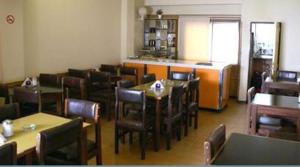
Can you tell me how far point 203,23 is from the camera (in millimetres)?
7672

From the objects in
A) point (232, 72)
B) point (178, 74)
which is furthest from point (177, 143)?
point (232, 72)

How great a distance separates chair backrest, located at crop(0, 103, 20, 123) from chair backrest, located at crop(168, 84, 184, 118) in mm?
1896

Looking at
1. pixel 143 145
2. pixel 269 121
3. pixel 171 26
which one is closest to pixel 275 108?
pixel 269 121

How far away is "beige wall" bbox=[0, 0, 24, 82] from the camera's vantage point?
4602mm

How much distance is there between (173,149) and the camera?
4.24 m

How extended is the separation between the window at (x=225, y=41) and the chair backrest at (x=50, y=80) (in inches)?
162

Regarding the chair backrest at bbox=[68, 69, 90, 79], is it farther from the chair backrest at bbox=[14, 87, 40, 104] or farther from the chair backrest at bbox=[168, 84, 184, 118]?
the chair backrest at bbox=[168, 84, 184, 118]

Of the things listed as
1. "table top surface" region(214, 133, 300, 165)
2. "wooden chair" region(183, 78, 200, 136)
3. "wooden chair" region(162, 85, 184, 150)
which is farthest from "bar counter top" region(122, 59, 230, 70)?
"table top surface" region(214, 133, 300, 165)

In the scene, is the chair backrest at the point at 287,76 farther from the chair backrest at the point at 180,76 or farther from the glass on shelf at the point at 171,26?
the glass on shelf at the point at 171,26

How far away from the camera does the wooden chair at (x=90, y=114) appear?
3002 mm

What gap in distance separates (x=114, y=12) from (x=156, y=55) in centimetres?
169

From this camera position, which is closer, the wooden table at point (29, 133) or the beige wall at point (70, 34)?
the wooden table at point (29, 133)

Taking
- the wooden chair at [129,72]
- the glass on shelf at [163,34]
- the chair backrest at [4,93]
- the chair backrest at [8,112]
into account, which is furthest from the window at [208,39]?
the chair backrest at [8,112]

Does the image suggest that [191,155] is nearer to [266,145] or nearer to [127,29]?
[266,145]
